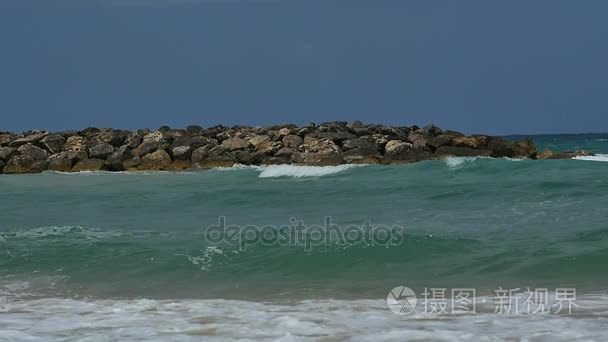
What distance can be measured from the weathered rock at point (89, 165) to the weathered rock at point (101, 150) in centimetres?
47

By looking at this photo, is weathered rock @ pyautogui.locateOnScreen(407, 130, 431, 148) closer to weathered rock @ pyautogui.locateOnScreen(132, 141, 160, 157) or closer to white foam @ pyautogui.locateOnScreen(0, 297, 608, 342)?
weathered rock @ pyautogui.locateOnScreen(132, 141, 160, 157)

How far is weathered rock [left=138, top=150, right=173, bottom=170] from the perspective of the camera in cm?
2742

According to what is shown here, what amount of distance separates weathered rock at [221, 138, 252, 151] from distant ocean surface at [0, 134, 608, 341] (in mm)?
10149

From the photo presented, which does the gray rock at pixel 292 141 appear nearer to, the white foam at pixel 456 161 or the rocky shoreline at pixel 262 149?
the rocky shoreline at pixel 262 149

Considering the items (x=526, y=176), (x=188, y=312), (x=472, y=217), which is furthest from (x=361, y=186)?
(x=188, y=312)

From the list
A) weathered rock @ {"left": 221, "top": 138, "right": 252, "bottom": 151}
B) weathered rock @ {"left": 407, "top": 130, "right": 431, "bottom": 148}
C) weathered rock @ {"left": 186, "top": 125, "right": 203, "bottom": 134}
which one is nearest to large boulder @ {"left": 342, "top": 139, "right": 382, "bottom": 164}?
weathered rock @ {"left": 407, "top": 130, "right": 431, "bottom": 148}

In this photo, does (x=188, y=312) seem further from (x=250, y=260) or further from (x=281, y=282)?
(x=250, y=260)

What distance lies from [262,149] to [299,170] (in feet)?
12.6

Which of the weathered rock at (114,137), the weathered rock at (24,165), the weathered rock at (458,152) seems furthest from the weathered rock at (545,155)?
the weathered rock at (24,165)

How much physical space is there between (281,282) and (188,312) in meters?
1.70

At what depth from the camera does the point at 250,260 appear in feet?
28.9

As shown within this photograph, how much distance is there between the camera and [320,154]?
25609 mm

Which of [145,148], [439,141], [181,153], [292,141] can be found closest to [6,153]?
[145,148]

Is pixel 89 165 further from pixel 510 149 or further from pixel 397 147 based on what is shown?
pixel 510 149
